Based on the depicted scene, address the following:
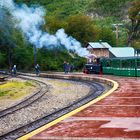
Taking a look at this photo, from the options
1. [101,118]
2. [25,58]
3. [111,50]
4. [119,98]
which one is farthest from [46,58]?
[101,118]

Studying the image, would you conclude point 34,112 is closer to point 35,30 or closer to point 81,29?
point 35,30

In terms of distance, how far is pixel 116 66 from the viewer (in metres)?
47.4

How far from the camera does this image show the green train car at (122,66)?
42094 mm

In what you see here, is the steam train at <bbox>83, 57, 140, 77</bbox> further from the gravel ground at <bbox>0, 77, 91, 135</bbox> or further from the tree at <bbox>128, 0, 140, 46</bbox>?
the tree at <bbox>128, 0, 140, 46</bbox>

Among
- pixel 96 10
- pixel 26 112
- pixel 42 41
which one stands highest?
pixel 96 10

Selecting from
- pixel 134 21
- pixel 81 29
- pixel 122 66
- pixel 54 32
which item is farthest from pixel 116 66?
pixel 134 21

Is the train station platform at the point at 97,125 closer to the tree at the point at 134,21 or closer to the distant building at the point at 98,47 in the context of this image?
the distant building at the point at 98,47

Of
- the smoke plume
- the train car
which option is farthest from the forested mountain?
the train car

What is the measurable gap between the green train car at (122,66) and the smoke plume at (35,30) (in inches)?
479

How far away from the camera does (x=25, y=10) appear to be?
56.4 m

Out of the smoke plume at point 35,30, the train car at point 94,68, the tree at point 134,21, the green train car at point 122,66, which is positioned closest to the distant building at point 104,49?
the smoke plume at point 35,30

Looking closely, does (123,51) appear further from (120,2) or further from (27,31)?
(120,2)

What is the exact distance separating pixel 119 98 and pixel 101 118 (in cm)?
684

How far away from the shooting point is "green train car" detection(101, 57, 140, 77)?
42.1 metres
